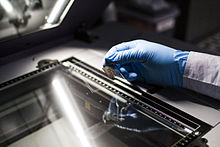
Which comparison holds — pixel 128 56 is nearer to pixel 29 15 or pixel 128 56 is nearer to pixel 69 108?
pixel 69 108

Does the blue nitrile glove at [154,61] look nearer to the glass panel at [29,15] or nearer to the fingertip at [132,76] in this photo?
the fingertip at [132,76]

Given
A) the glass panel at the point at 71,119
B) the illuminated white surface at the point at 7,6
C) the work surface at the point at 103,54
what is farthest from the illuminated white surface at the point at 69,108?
the illuminated white surface at the point at 7,6

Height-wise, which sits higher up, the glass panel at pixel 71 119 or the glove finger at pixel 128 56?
the glove finger at pixel 128 56

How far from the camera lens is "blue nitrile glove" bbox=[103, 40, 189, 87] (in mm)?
1042

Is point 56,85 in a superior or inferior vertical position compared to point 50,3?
inferior

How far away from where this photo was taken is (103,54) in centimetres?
137

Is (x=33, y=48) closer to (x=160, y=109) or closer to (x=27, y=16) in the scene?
(x=27, y=16)

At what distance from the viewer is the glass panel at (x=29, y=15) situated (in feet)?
4.40

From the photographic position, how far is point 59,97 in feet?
3.83

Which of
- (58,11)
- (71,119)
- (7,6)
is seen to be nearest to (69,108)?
(71,119)

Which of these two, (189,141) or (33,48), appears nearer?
(189,141)

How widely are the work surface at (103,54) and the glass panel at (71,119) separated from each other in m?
0.13

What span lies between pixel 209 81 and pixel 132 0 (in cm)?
199

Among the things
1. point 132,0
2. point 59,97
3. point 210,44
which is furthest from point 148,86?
point 210,44
